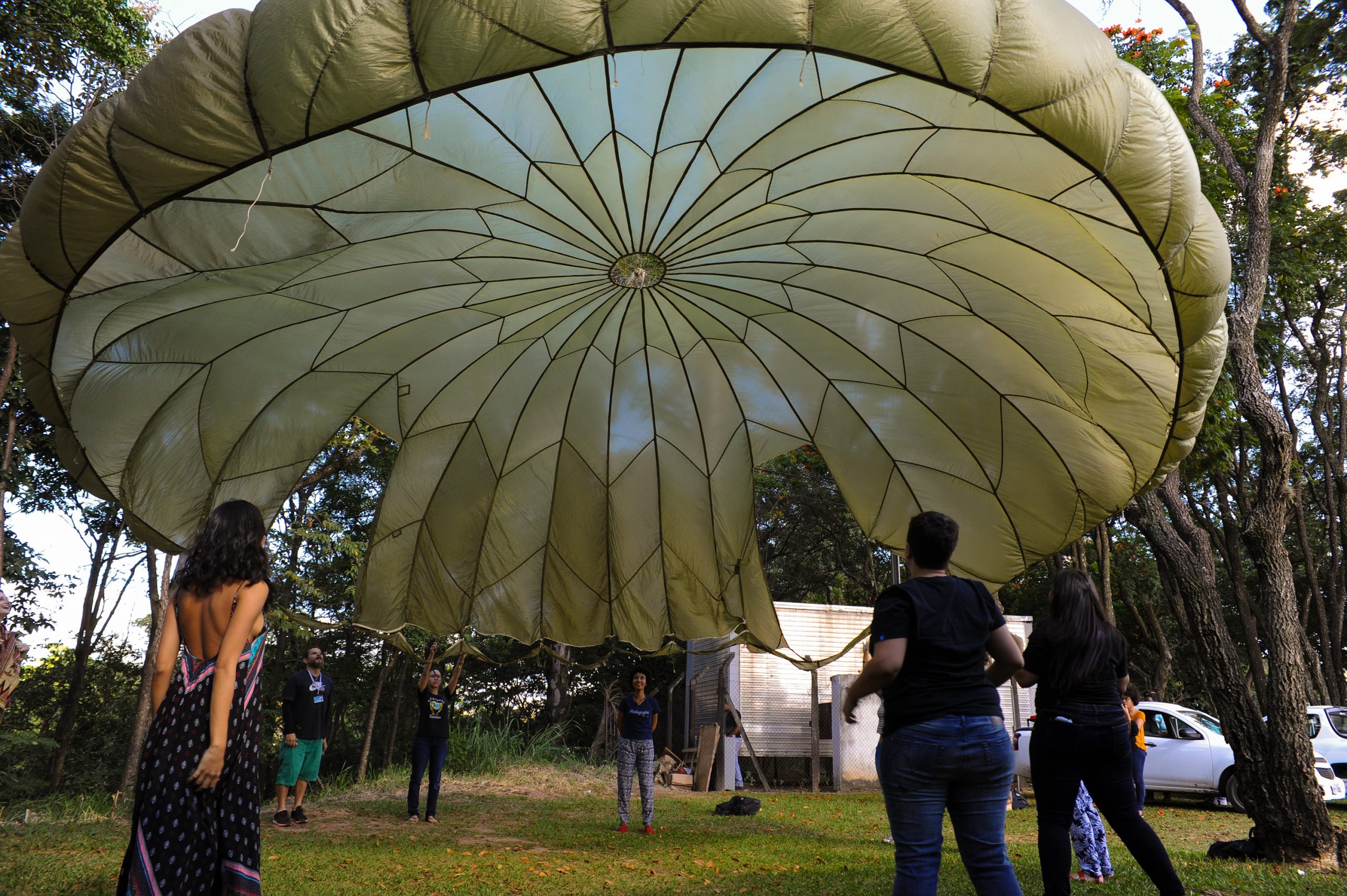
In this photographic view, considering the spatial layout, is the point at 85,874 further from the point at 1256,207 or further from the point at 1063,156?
the point at 1256,207

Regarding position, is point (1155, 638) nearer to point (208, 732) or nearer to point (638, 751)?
point (638, 751)

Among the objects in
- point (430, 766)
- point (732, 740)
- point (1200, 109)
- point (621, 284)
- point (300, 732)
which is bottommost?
point (430, 766)

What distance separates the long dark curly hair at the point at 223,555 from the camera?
138 inches

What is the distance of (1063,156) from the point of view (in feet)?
14.4

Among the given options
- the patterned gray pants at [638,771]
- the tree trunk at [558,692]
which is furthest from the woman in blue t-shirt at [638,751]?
the tree trunk at [558,692]

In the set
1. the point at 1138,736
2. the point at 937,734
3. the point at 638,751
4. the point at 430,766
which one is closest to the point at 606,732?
the point at 430,766

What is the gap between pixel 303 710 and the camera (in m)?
9.71

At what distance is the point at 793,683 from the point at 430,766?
9773 millimetres

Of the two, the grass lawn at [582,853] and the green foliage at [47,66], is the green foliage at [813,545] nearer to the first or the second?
the grass lawn at [582,853]

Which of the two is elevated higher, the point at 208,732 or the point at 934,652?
the point at 934,652

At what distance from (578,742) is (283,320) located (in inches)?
955

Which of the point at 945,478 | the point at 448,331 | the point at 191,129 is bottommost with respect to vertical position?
the point at 945,478

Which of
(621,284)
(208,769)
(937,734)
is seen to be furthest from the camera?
(621,284)

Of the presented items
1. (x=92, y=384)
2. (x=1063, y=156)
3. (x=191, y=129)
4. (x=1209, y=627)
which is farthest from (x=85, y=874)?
(x=1209, y=627)
